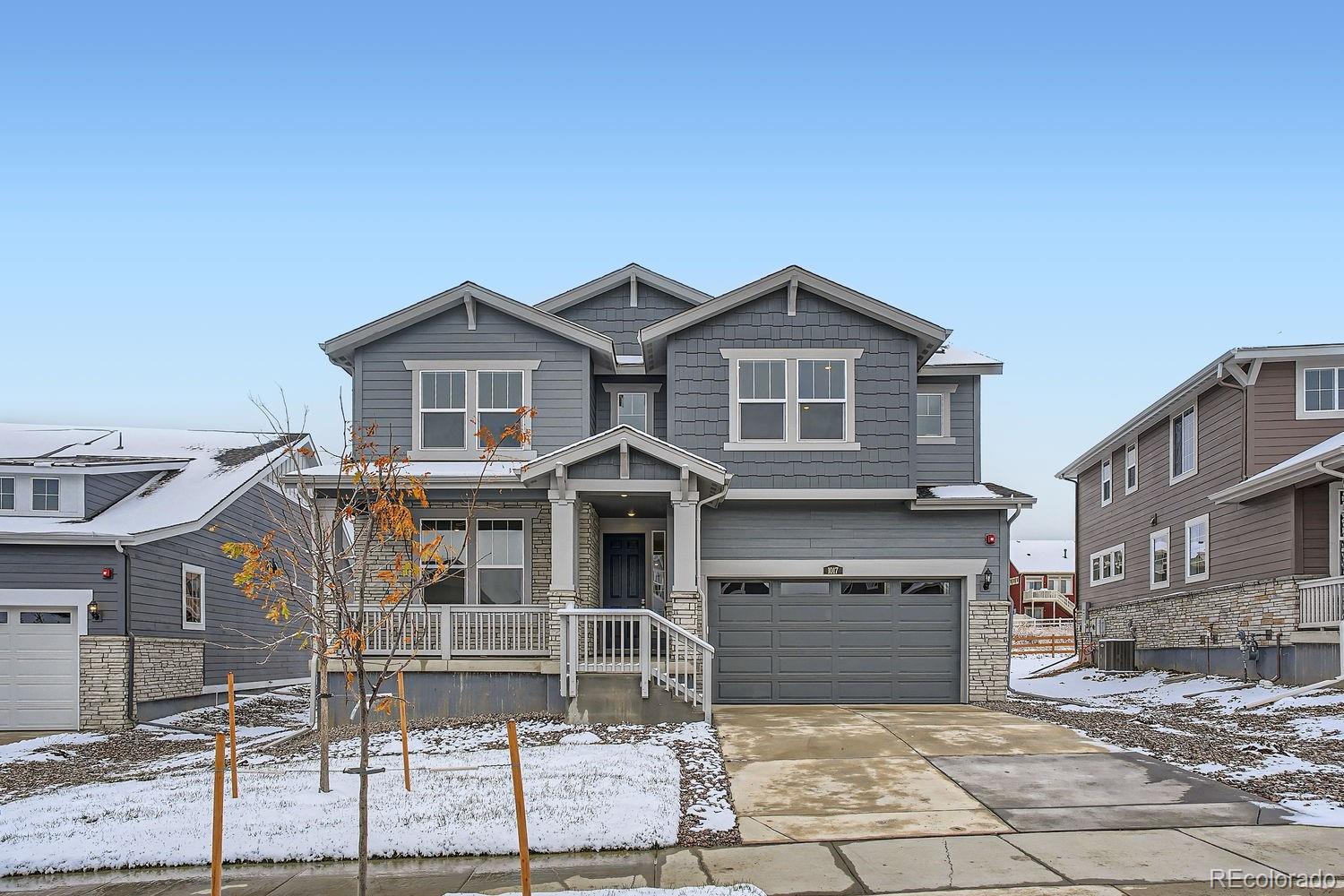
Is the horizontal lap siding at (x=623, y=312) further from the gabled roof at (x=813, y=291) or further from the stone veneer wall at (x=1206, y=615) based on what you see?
the stone veneer wall at (x=1206, y=615)

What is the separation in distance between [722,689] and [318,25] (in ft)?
46.3

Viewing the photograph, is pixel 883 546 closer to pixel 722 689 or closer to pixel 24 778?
pixel 722 689

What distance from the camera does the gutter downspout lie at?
17.7 meters

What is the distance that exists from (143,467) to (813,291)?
13842 mm

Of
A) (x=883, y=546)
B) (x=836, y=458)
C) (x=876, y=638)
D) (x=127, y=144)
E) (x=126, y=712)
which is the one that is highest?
(x=127, y=144)

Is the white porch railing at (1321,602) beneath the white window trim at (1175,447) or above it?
beneath

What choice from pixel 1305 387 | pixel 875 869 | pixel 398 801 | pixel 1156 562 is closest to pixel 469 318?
pixel 398 801

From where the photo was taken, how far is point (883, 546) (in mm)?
17344

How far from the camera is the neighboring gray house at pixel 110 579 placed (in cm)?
1753

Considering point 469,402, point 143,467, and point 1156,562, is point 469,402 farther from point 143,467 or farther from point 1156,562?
point 1156,562

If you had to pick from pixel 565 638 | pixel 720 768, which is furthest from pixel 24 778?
pixel 720 768

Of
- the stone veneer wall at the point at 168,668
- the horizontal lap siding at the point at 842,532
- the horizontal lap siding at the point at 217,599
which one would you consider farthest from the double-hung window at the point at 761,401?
the stone veneer wall at the point at 168,668

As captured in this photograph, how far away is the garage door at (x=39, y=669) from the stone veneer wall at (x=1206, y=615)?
20604mm

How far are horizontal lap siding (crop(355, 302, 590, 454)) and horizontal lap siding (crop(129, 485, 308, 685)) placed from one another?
256cm
